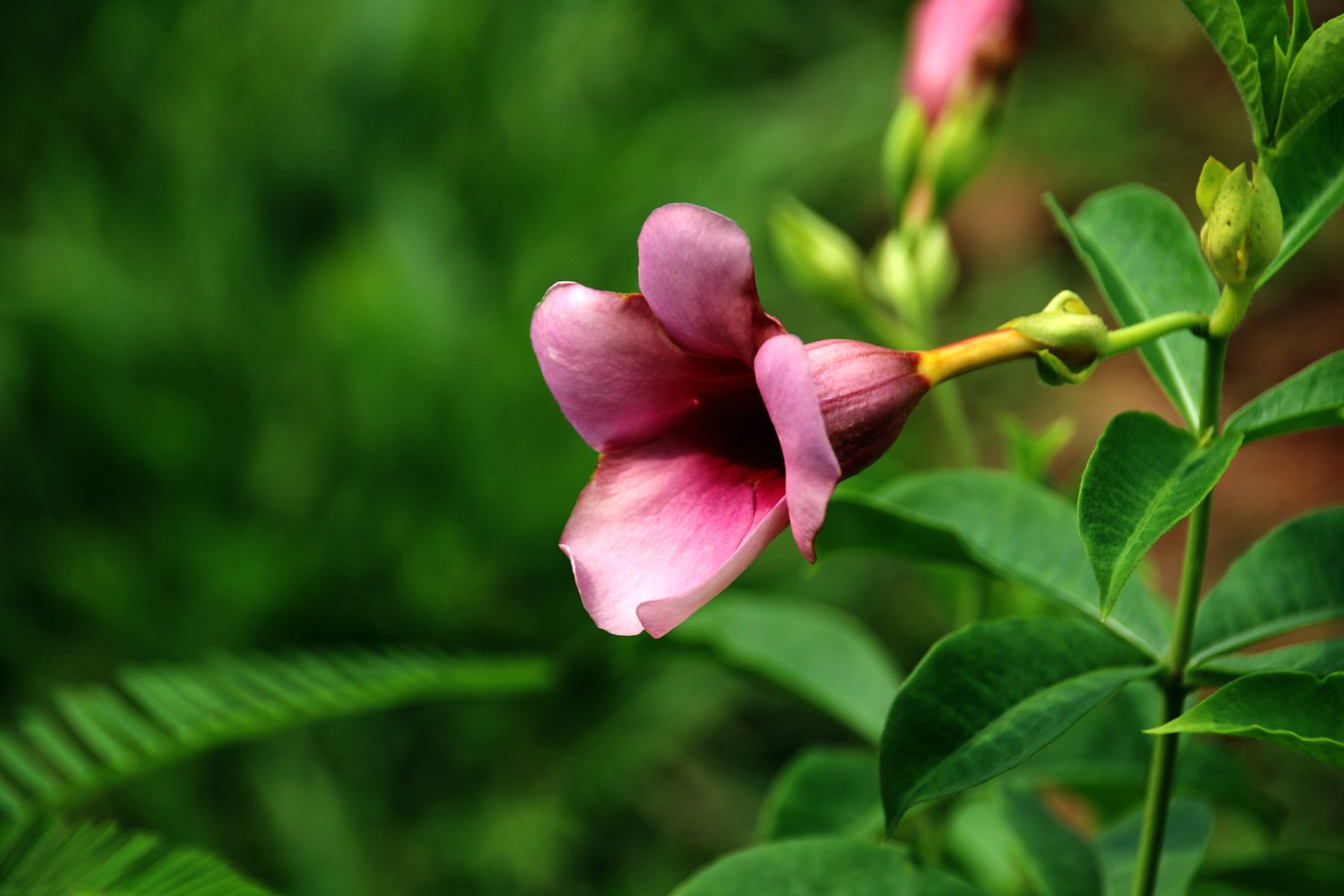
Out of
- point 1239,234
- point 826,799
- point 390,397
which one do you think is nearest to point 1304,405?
point 1239,234

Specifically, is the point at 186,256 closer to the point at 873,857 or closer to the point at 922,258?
the point at 922,258

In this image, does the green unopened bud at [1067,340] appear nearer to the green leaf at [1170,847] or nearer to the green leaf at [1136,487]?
the green leaf at [1136,487]

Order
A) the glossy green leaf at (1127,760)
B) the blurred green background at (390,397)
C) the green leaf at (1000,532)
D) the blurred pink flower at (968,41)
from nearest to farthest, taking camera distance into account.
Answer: the green leaf at (1000,532), the glossy green leaf at (1127,760), the blurred pink flower at (968,41), the blurred green background at (390,397)

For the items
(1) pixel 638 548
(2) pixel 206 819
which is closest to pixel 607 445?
(1) pixel 638 548

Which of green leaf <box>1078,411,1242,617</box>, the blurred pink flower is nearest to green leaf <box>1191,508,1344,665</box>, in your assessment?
green leaf <box>1078,411,1242,617</box>

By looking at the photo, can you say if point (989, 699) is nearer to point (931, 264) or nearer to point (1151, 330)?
point (1151, 330)

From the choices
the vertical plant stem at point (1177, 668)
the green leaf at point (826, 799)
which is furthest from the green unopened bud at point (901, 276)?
the vertical plant stem at point (1177, 668)
